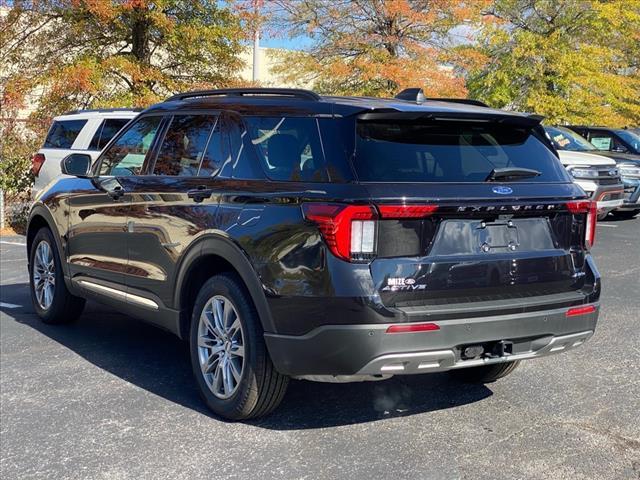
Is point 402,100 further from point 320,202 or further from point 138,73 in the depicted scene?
point 138,73

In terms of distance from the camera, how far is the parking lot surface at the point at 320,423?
12.1 feet

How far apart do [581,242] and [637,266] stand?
5826mm

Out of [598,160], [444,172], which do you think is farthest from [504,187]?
[598,160]

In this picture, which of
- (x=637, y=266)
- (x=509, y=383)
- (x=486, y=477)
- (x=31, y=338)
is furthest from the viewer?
(x=637, y=266)

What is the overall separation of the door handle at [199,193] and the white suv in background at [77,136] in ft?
20.6

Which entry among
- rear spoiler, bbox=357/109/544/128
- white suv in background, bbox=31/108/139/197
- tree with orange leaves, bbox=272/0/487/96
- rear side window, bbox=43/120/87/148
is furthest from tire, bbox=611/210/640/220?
rear spoiler, bbox=357/109/544/128

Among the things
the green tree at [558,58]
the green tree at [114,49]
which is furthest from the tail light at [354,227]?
the green tree at [558,58]

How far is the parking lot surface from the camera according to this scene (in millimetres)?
3678

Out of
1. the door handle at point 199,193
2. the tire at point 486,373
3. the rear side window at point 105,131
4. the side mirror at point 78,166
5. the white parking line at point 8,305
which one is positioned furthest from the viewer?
the rear side window at point 105,131

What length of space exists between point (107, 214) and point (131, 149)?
0.52m

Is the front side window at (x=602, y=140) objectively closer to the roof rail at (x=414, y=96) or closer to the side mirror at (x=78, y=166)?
the roof rail at (x=414, y=96)

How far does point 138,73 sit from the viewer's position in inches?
536

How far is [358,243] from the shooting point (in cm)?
355

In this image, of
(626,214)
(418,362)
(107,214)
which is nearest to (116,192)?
(107,214)
